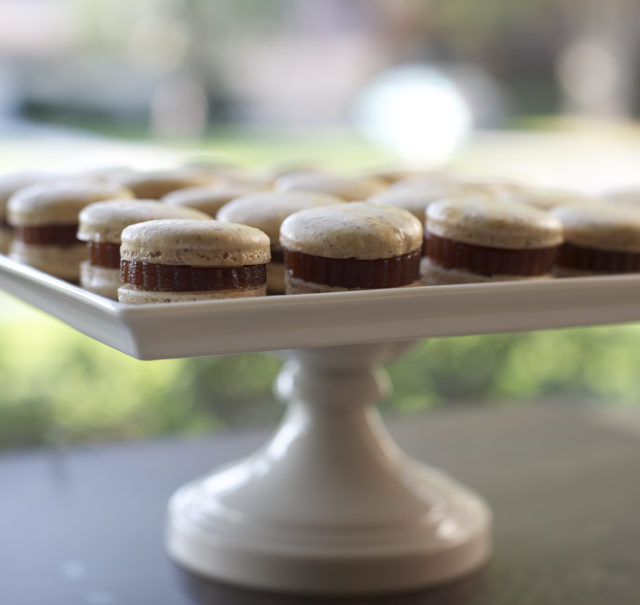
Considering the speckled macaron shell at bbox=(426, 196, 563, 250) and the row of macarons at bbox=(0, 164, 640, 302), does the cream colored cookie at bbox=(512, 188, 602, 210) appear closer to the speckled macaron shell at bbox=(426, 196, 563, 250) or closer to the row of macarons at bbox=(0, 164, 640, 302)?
the row of macarons at bbox=(0, 164, 640, 302)

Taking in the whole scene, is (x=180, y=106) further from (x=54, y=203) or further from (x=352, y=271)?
(x=352, y=271)

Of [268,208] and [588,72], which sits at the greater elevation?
[268,208]

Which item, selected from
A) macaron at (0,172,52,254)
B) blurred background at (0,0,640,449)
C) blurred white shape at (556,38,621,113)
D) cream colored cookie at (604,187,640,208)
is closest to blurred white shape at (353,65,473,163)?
blurred background at (0,0,640,449)

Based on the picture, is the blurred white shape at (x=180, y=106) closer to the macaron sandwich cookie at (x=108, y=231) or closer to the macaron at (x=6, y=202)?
the macaron at (x=6, y=202)

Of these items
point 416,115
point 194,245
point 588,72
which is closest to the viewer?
point 194,245

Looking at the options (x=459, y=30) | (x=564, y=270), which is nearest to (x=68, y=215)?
(x=564, y=270)

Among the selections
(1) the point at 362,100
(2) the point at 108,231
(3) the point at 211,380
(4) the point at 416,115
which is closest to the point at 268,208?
(2) the point at 108,231
